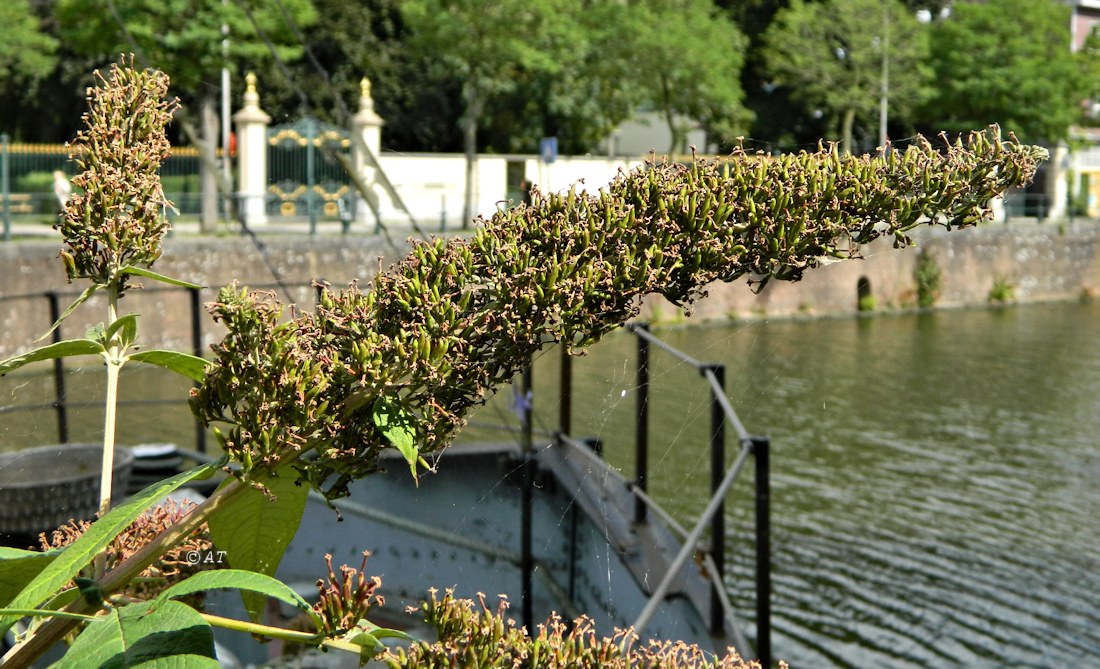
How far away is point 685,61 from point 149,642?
32.3 meters

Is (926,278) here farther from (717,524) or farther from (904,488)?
(717,524)

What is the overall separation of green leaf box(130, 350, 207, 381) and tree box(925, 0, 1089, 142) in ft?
113

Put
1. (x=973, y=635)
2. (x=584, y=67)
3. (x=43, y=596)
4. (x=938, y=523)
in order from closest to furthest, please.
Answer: (x=43, y=596) < (x=973, y=635) < (x=938, y=523) < (x=584, y=67)

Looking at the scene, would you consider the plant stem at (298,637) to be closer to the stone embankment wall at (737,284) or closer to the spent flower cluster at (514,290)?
the spent flower cluster at (514,290)

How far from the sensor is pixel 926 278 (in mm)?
28266

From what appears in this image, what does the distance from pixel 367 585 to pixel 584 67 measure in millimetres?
34734

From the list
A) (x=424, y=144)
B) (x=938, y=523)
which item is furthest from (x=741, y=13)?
(x=938, y=523)

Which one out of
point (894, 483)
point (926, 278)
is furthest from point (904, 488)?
point (926, 278)

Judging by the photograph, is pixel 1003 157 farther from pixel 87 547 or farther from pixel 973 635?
pixel 973 635

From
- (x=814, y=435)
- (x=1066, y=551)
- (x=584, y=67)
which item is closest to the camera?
(x=1066, y=551)

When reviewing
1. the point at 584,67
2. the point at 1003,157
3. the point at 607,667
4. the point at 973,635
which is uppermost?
the point at 584,67

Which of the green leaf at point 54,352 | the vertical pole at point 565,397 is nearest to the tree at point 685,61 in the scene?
the vertical pole at point 565,397

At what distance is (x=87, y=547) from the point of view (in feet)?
3.01

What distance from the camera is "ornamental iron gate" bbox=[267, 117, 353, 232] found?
23531 mm
